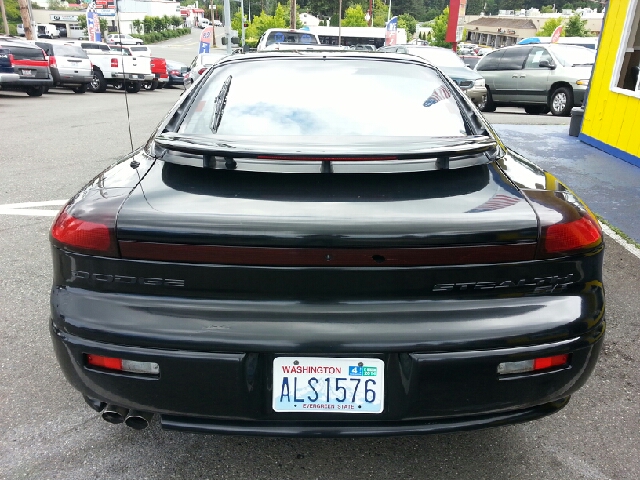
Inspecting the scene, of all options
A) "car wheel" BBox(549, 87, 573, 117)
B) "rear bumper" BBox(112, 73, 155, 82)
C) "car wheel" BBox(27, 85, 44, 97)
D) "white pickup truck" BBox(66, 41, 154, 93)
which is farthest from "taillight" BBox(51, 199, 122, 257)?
"rear bumper" BBox(112, 73, 155, 82)

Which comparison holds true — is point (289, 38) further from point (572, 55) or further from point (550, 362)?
point (550, 362)

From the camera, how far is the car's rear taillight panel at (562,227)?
1.82 m

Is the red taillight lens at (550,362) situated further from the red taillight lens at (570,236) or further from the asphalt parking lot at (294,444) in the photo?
the asphalt parking lot at (294,444)

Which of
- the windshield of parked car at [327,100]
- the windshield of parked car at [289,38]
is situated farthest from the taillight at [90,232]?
the windshield of parked car at [289,38]

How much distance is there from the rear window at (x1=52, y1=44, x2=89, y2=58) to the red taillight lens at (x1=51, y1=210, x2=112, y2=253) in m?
18.3

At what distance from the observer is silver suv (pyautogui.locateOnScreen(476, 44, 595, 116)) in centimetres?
1280

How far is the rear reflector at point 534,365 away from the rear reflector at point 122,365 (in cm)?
109

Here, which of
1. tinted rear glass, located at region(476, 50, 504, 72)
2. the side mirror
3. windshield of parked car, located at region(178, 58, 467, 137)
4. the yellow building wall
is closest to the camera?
windshield of parked car, located at region(178, 58, 467, 137)

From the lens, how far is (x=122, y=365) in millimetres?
1802

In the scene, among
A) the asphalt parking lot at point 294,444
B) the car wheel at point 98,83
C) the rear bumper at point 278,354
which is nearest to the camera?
the rear bumper at point 278,354

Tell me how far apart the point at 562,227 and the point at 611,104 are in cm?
743

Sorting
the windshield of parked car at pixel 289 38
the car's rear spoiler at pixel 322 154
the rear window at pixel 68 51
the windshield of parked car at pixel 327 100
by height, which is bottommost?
the rear window at pixel 68 51

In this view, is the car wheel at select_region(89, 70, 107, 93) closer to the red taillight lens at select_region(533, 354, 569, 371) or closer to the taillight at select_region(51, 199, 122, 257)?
the taillight at select_region(51, 199, 122, 257)

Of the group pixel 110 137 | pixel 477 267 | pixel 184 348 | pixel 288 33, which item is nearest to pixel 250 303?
pixel 184 348
